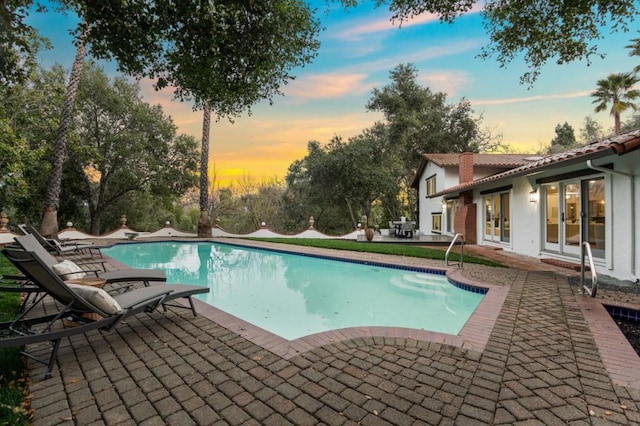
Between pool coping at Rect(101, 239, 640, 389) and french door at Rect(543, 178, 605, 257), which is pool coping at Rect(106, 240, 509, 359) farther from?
french door at Rect(543, 178, 605, 257)

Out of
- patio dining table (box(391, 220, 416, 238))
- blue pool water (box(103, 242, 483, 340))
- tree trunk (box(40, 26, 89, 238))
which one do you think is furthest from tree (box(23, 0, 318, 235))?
patio dining table (box(391, 220, 416, 238))

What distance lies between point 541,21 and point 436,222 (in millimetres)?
17376

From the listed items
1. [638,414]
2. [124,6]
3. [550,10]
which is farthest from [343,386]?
[550,10]

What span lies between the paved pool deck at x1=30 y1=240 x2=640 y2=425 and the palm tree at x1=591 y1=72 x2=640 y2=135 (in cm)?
2722

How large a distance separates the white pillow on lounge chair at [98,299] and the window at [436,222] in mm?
20026

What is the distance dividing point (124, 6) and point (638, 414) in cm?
621

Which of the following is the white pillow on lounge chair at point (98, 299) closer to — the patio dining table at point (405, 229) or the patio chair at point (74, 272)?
the patio chair at point (74, 272)

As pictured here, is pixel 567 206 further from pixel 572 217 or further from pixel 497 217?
pixel 497 217

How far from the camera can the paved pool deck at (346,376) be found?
7.33 ft

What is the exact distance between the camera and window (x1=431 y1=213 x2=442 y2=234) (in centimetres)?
2086

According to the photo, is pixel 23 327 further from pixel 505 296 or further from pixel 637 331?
pixel 637 331

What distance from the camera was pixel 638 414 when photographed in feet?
7.28

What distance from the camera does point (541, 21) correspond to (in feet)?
17.0

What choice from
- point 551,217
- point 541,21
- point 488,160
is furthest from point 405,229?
point 541,21
